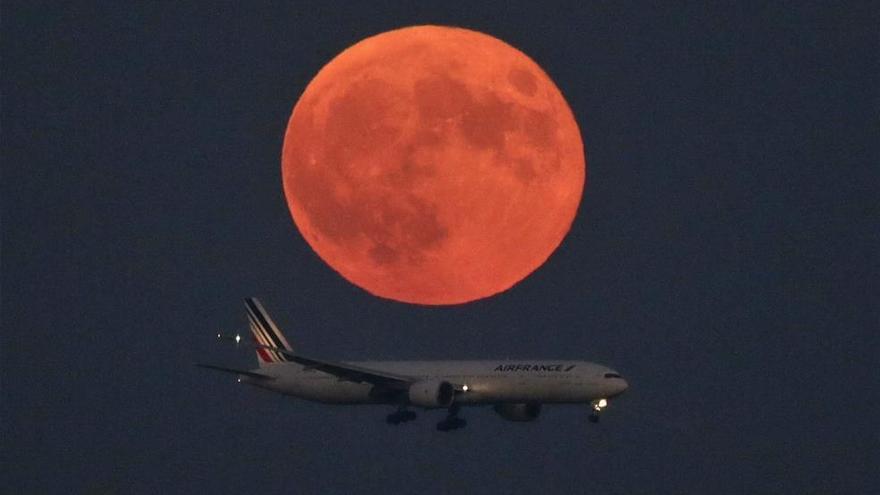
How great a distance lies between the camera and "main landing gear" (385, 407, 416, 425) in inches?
4651

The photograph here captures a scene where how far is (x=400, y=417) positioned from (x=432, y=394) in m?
6.87

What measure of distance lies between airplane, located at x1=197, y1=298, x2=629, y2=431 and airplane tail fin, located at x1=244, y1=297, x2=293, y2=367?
163 inches

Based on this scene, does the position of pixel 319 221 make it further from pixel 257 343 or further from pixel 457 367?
pixel 257 343

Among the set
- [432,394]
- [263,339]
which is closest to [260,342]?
[263,339]

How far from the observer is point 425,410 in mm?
118062

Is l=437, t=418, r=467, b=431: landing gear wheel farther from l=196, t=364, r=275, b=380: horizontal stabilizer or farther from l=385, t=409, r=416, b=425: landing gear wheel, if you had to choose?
l=196, t=364, r=275, b=380: horizontal stabilizer

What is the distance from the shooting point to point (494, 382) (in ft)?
370

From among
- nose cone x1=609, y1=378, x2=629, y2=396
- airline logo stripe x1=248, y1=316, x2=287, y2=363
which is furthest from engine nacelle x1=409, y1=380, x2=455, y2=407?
airline logo stripe x1=248, y1=316, x2=287, y2=363

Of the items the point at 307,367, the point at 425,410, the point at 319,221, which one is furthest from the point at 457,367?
the point at 319,221

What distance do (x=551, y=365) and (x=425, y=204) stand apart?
1925cm

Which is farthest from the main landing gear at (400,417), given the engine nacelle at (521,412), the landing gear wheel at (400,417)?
the engine nacelle at (521,412)

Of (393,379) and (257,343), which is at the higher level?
(257,343)

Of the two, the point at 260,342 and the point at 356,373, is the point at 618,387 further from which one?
the point at 260,342

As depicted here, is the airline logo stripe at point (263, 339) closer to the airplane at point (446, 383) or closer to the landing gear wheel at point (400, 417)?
the airplane at point (446, 383)
